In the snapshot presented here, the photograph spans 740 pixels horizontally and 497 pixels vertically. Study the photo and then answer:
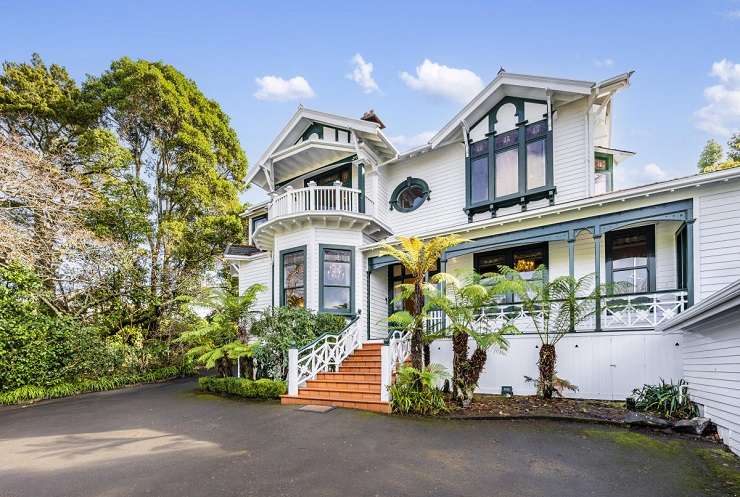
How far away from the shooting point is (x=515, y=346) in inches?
355

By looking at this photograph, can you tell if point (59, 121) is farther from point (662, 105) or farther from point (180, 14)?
point (662, 105)

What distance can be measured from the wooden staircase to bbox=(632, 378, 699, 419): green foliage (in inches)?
187

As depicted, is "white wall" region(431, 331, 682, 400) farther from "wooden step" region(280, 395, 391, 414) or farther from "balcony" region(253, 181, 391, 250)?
"balcony" region(253, 181, 391, 250)

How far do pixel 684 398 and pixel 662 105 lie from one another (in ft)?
35.3

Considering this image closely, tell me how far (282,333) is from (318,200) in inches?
177

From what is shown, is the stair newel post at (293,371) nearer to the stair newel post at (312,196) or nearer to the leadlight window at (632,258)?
the stair newel post at (312,196)

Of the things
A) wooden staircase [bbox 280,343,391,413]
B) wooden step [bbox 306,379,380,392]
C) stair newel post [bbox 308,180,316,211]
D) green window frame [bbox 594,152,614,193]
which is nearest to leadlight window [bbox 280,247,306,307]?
stair newel post [bbox 308,180,316,211]

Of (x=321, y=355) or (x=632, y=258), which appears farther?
(x=321, y=355)

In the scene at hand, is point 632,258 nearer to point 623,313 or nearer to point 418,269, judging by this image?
point 623,313

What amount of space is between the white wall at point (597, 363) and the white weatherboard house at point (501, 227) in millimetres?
25

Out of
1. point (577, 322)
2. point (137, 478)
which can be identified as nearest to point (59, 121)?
point (137, 478)

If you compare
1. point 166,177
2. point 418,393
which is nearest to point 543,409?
point 418,393

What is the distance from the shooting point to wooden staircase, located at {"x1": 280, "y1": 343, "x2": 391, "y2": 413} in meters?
7.99

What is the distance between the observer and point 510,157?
11172 mm
